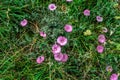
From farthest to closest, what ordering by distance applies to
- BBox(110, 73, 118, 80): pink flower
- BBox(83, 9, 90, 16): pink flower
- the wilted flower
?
BBox(83, 9, 90, 16): pink flower → the wilted flower → BBox(110, 73, 118, 80): pink flower

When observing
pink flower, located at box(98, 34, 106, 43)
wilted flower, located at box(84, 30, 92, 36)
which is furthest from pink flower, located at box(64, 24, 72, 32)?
pink flower, located at box(98, 34, 106, 43)

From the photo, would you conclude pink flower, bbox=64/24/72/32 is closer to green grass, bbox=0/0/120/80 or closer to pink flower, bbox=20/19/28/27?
green grass, bbox=0/0/120/80

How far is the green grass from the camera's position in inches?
107

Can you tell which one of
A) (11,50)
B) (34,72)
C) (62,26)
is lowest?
(34,72)

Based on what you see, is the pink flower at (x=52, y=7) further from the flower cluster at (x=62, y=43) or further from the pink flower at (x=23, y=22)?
the pink flower at (x=23, y=22)

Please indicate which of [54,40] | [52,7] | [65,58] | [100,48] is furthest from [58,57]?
[52,7]

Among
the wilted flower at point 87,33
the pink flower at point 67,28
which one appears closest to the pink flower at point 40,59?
the pink flower at point 67,28

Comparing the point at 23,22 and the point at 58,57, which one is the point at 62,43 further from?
the point at 23,22

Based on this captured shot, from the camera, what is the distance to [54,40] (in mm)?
2809

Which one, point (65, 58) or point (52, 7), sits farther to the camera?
point (52, 7)

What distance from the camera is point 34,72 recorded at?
8.87ft

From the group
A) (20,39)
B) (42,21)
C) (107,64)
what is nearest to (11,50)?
(20,39)

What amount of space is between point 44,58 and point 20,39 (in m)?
0.29

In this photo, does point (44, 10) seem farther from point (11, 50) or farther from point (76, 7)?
point (11, 50)
